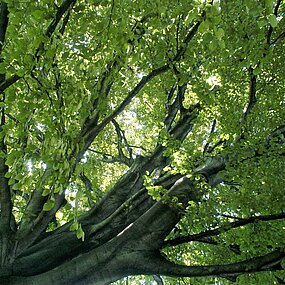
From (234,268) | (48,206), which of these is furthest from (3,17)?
(234,268)

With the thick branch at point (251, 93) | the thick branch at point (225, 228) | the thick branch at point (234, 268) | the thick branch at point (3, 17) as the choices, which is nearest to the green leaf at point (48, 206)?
the thick branch at point (3, 17)

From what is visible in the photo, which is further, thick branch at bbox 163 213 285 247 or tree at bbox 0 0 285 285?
thick branch at bbox 163 213 285 247

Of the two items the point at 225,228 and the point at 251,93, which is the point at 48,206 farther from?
the point at 251,93

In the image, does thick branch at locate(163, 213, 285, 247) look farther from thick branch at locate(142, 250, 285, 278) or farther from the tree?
thick branch at locate(142, 250, 285, 278)

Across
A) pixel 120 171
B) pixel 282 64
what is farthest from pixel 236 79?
pixel 120 171

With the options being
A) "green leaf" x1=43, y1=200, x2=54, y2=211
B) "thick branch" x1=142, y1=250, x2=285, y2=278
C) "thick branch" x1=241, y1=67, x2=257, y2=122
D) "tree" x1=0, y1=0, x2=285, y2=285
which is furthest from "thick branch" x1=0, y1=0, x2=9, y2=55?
"thick branch" x1=241, y1=67, x2=257, y2=122

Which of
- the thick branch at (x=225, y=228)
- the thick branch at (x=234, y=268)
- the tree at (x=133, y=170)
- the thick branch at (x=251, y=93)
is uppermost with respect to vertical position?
the thick branch at (x=251, y=93)

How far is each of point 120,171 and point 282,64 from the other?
22.3 feet

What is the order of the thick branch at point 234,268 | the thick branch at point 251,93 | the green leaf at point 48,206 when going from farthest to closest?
the thick branch at point 251,93 → the thick branch at point 234,268 → the green leaf at point 48,206

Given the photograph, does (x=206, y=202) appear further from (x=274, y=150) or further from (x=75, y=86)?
(x=75, y=86)

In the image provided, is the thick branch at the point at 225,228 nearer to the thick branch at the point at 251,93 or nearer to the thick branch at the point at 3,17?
the thick branch at the point at 251,93

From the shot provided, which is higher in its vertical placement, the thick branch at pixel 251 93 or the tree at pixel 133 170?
the thick branch at pixel 251 93

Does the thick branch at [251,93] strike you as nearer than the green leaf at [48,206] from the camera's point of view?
No

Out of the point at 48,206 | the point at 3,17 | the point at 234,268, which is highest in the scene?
the point at 3,17
